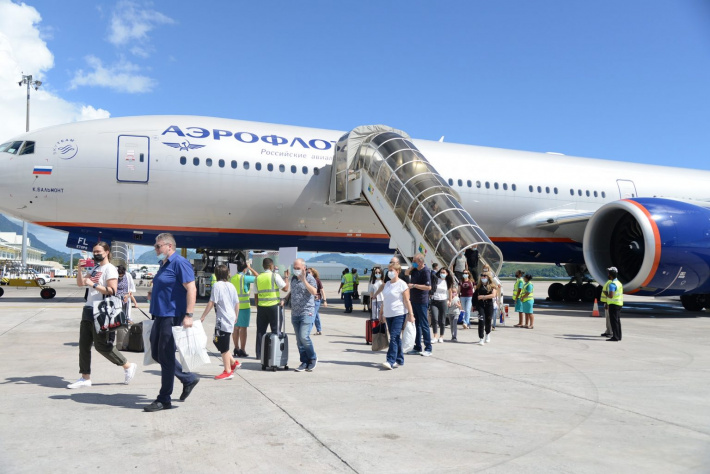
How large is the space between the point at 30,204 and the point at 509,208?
14060 millimetres

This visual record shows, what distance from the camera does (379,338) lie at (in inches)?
339

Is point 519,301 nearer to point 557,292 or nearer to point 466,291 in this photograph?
point 466,291

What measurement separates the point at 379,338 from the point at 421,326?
27.4 inches

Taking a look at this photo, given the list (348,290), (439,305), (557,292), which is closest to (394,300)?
(439,305)

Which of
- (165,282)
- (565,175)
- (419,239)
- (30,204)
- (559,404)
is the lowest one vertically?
(559,404)

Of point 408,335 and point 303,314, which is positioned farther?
point 408,335

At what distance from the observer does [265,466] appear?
371cm

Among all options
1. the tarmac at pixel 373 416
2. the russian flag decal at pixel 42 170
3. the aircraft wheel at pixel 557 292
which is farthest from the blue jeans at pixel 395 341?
the aircraft wheel at pixel 557 292

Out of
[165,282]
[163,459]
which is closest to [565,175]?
[165,282]

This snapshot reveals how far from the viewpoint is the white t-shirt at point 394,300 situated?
7.65 meters

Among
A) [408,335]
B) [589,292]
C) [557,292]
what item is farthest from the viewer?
[557,292]

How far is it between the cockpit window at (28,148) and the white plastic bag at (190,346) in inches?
453

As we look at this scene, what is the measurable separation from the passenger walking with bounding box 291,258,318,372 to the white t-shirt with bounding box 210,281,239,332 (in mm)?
804

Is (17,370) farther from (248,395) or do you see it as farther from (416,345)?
(416,345)
